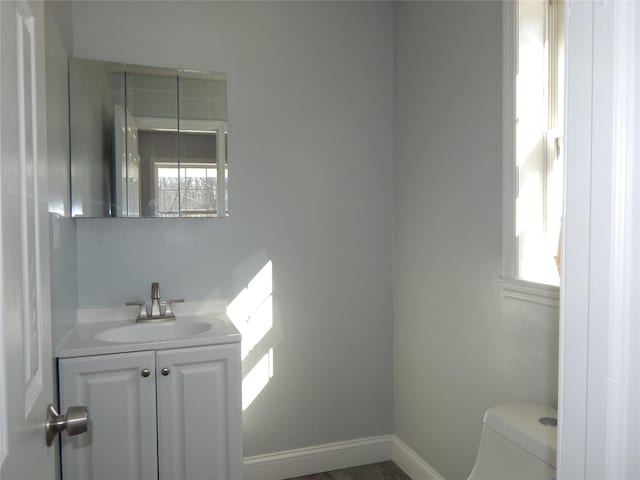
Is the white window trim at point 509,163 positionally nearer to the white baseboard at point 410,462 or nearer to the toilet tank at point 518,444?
the toilet tank at point 518,444

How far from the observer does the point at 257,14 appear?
8.49ft

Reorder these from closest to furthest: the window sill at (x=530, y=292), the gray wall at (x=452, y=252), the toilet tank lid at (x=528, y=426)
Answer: the toilet tank lid at (x=528, y=426)
the window sill at (x=530, y=292)
the gray wall at (x=452, y=252)

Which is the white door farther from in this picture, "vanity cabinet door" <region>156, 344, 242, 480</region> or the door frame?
"vanity cabinet door" <region>156, 344, 242, 480</region>

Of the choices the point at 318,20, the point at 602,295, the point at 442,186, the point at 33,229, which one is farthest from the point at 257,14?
the point at 602,295

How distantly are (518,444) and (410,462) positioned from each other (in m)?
1.34

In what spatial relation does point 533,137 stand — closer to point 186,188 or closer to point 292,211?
point 292,211

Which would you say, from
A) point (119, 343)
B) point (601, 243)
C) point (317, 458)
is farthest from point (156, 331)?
point (601, 243)

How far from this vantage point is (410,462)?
2658 millimetres

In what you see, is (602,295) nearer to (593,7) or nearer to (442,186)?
(593,7)

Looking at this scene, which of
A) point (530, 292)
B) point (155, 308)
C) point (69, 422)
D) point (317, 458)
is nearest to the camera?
point (69, 422)

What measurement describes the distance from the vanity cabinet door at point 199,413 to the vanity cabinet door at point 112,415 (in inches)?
1.9

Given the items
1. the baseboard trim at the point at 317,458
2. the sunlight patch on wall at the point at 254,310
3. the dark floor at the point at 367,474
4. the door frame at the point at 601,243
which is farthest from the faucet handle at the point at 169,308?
the door frame at the point at 601,243

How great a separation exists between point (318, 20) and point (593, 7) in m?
2.37

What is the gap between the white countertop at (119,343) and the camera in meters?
1.91
